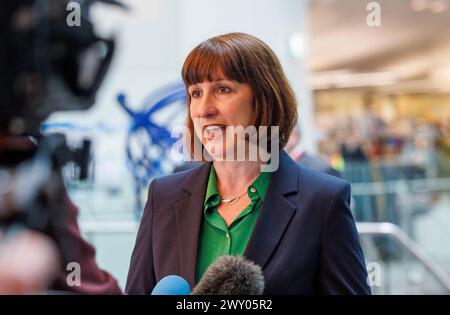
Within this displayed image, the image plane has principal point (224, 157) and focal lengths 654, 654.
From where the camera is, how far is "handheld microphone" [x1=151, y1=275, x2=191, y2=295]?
2.90 feet

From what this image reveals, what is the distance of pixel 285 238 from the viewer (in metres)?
0.96

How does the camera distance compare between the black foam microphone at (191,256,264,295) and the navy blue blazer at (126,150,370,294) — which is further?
the navy blue blazer at (126,150,370,294)

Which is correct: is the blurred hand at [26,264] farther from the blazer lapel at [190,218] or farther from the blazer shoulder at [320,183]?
the blazer shoulder at [320,183]

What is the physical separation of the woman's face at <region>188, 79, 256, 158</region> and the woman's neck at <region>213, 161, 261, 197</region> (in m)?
0.04

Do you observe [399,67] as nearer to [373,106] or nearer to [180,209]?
[373,106]

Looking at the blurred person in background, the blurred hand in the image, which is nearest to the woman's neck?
the blurred hand

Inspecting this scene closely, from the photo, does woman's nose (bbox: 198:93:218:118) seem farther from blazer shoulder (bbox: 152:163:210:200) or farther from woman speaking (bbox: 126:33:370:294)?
blazer shoulder (bbox: 152:163:210:200)

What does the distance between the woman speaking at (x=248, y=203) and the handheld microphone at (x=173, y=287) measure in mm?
56

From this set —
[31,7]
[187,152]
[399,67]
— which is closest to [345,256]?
[187,152]

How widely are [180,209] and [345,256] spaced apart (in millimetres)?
263

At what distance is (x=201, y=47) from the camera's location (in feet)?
3.16

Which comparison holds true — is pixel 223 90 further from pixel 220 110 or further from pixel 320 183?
pixel 320 183

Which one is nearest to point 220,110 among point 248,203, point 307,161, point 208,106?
point 208,106

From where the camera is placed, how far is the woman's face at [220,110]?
960mm
